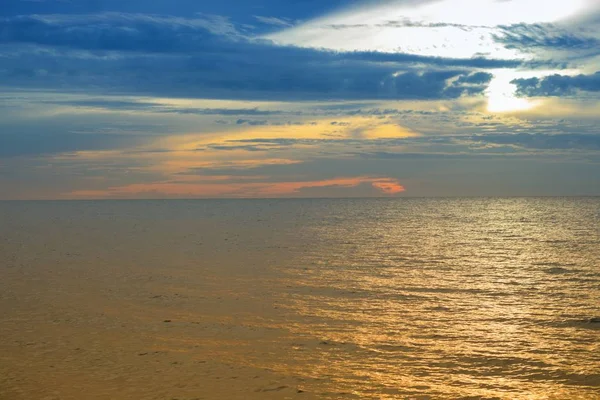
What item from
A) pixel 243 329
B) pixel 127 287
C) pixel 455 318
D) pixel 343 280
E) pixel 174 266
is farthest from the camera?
pixel 174 266

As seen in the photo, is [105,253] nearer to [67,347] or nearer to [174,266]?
[174,266]

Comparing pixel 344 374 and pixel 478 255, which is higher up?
pixel 344 374

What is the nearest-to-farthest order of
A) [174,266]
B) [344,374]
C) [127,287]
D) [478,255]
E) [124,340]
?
[344,374], [124,340], [127,287], [174,266], [478,255]

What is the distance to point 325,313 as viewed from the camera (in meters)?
27.2

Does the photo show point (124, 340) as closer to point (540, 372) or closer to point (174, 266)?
point (540, 372)

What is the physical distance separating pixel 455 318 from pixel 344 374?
9368 mm

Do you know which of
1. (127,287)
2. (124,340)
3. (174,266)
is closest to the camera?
(124,340)

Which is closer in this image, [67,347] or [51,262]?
[67,347]

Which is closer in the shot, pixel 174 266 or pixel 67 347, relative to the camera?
pixel 67 347

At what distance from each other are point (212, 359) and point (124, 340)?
4.18 m

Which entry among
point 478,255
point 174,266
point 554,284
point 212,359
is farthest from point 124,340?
point 478,255

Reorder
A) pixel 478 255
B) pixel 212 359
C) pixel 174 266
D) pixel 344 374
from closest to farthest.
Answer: pixel 344 374, pixel 212 359, pixel 174 266, pixel 478 255

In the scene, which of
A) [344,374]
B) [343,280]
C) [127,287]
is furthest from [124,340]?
[343,280]

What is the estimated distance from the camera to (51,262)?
45.8 m
